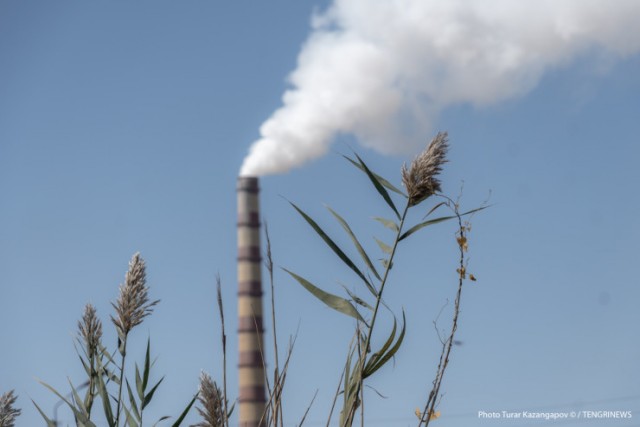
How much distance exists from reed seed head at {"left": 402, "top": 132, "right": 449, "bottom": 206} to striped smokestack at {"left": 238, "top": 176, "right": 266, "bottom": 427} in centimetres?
3225

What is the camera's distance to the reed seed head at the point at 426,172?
5.26 feet

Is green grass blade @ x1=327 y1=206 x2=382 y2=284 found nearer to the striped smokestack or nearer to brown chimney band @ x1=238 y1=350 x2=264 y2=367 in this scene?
the striped smokestack

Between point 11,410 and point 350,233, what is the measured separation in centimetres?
58

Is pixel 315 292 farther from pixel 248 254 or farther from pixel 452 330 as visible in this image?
pixel 248 254

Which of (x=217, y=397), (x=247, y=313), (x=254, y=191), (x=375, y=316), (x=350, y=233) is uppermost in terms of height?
(x=254, y=191)

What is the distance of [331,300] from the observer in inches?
67.1

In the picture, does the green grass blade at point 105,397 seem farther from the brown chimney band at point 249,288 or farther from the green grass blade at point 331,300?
the brown chimney band at point 249,288

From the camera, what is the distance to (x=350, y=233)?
5.44 ft

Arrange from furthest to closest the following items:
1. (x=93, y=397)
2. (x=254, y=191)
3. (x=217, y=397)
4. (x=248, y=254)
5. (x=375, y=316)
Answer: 1. (x=254, y=191)
2. (x=248, y=254)
3. (x=93, y=397)
4. (x=375, y=316)
5. (x=217, y=397)

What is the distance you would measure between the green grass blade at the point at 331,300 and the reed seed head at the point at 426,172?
199 millimetres

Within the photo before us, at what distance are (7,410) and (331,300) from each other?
1.71 feet

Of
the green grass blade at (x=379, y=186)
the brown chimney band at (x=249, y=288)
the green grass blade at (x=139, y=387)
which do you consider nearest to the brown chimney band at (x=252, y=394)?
the brown chimney band at (x=249, y=288)

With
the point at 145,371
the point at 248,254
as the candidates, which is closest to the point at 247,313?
the point at 248,254

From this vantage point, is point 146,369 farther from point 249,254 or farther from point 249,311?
point 249,311
